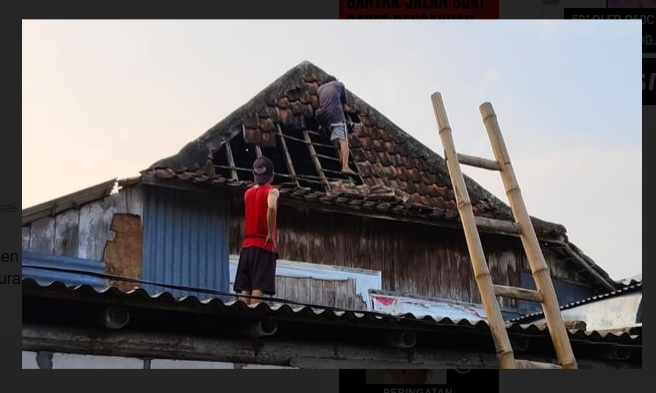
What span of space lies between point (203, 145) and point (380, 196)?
1.59 m

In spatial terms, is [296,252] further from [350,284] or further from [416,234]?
[416,234]

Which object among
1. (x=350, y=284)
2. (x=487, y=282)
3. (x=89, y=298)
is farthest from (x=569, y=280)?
(x=89, y=298)

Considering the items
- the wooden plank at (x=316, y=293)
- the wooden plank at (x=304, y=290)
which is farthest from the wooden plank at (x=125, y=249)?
the wooden plank at (x=316, y=293)

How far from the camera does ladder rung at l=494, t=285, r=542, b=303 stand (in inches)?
261

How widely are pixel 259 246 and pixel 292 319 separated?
4.71 feet

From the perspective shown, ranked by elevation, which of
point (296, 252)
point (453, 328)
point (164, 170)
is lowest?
point (453, 328)

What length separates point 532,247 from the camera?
7.07m

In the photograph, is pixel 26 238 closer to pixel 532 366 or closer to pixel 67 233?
pixel 67 233

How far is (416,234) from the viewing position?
966 centimetres

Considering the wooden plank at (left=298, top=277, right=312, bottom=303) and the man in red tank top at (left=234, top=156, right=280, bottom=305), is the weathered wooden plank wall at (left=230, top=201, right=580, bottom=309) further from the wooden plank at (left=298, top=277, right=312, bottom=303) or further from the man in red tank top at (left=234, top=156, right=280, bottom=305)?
the man in red tank top at (left=234, top=156, right=280, bottom=305)

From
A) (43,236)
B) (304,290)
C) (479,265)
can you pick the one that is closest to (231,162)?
(304,290)

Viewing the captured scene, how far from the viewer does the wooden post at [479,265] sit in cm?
651

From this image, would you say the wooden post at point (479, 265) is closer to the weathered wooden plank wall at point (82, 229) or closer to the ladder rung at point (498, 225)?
the ladder rung at point (498, 225)

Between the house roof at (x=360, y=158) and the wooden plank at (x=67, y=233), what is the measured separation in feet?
2.26
